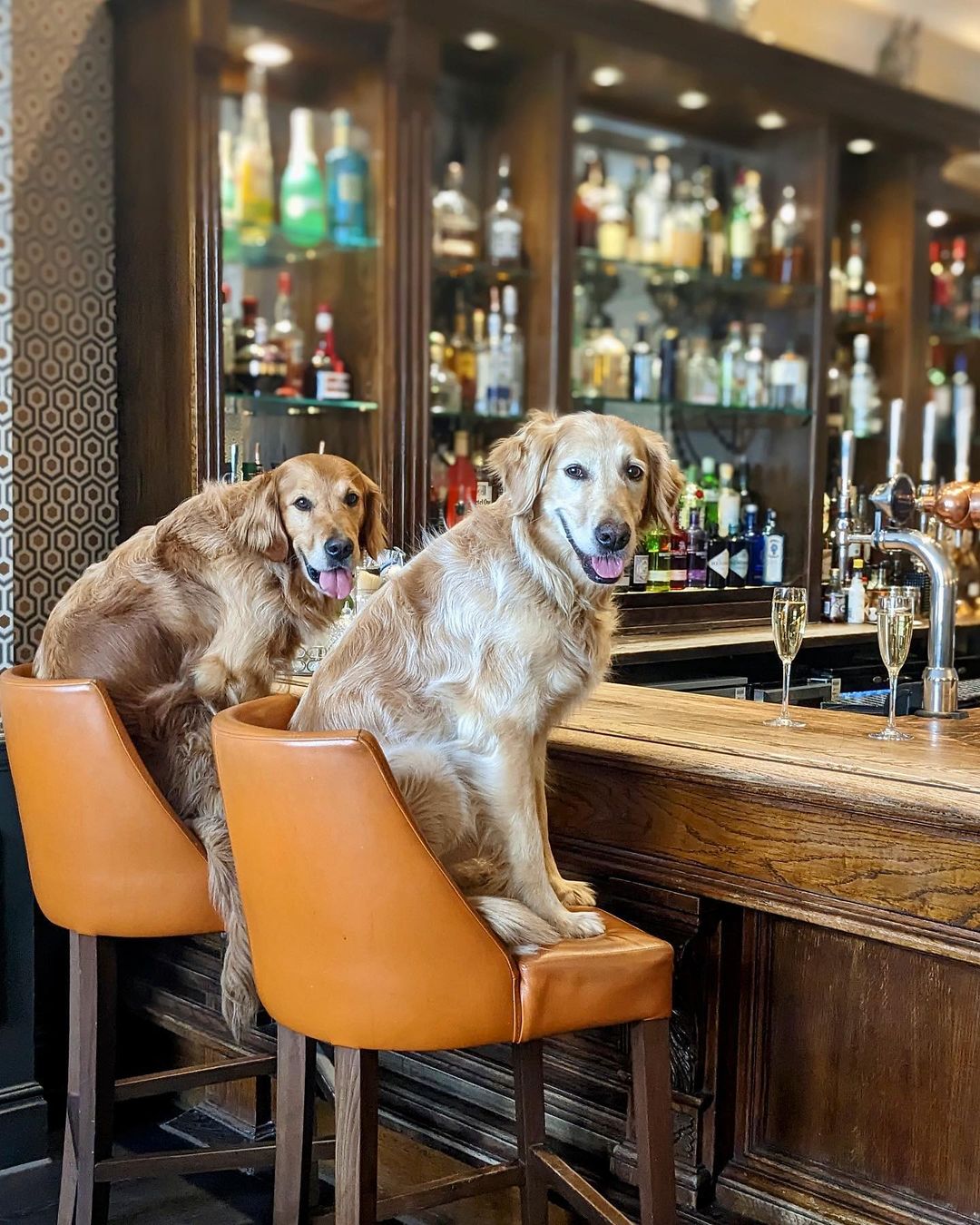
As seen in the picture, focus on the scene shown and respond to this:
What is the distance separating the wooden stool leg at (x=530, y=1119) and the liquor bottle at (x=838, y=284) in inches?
131

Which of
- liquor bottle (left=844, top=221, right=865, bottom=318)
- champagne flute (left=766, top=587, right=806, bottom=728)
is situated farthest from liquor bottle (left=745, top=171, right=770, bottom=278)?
champagne flute (left=766, top=587, right=806, bottom=728)

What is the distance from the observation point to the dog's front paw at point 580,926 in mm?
1694

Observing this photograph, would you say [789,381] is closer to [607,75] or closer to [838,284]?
[838,284]

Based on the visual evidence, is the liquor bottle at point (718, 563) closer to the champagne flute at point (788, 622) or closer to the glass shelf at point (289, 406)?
the glass shelf at point (289, 406)

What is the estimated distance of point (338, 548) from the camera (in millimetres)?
2221

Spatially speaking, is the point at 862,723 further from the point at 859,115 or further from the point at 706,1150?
the point at 859,115

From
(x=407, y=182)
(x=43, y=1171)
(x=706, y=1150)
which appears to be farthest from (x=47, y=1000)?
(x=407, y=182)

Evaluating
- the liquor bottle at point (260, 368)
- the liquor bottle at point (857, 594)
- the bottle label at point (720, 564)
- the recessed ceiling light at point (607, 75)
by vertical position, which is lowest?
the liquor bottle at point (857, 594)

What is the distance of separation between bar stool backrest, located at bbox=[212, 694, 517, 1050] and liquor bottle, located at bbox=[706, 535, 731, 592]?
2.20 m

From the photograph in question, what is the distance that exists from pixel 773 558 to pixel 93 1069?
2.62 m

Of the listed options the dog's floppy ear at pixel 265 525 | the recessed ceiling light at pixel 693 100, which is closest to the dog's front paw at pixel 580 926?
the dog's floppy ear at pixel 265 525

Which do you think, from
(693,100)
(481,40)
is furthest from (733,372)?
(481,40)

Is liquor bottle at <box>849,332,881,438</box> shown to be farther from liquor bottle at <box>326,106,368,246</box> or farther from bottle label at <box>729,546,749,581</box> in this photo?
liquor bottle at <box>326,106,368,246</box>

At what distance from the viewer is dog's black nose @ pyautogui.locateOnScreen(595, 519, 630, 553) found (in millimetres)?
1790
